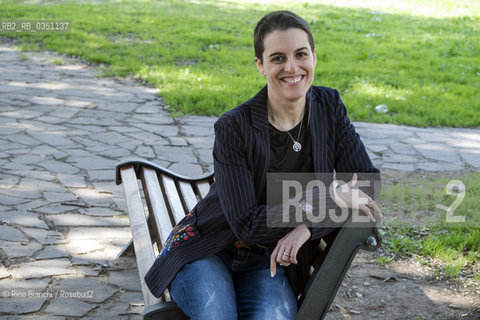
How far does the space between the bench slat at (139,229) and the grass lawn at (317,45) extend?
11.1ft

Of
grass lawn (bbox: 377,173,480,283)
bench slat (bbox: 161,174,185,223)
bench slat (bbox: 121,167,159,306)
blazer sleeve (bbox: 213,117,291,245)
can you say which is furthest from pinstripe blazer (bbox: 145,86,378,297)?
grass lawn (bbox: 377,173,480,283)

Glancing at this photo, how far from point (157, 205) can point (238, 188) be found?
1.08m

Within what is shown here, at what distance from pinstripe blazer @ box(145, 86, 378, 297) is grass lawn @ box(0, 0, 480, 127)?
14.4 feet

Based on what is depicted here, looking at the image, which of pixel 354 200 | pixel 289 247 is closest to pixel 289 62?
pixel 354 200

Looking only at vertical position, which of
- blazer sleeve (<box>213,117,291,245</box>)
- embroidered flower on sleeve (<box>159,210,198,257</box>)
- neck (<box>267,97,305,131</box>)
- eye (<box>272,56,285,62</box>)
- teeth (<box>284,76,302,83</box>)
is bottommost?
embroidered flower on sleeve (<box>159,210,198,257</box>)

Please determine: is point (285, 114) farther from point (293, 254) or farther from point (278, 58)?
point (293, 254)

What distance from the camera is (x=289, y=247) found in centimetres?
240

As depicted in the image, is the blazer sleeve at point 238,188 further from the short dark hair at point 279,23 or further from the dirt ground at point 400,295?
the dirt ground at point 400,295

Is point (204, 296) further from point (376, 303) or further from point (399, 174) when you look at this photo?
point (399, 174)

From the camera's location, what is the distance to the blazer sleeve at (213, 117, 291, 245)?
96.4 inches

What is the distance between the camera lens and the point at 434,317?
3.44 m

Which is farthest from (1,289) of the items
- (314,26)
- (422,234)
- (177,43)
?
(314,26)

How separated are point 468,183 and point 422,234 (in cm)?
119

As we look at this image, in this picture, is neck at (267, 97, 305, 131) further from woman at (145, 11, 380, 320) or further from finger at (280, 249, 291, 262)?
finger at (280, 249, 291, 262)
